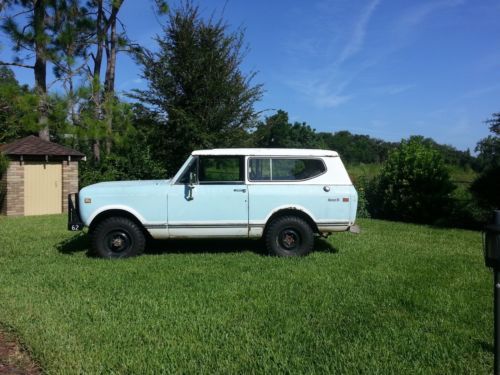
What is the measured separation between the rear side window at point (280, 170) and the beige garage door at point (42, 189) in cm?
1074

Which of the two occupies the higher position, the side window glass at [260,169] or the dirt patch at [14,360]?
the side window glass at [260,169]

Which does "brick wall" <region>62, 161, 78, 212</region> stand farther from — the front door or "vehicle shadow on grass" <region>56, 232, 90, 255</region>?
the front door

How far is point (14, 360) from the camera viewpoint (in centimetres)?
365

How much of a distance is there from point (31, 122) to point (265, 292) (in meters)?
6.29

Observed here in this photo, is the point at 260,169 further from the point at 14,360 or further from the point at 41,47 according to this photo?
the point at 14,360

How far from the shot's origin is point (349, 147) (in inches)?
3100

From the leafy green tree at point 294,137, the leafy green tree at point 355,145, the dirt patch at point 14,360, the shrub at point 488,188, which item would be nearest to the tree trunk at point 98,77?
the dirt patch at point 14,360

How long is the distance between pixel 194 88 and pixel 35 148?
19.1 feet

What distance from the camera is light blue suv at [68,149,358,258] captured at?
7.41 meters

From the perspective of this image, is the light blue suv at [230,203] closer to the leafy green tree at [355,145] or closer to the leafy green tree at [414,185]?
the leafy green tree at [414,185]

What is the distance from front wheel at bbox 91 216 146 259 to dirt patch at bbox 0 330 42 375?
331cm

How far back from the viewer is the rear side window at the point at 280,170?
775 cm

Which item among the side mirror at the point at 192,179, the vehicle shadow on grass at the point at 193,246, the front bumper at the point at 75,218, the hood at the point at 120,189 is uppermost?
the side mirror at the point at 192,179

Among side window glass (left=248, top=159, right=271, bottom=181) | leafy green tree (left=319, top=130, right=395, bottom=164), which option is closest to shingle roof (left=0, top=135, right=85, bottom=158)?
side window glass (left=248, top=159, right=271, bottom=181)
